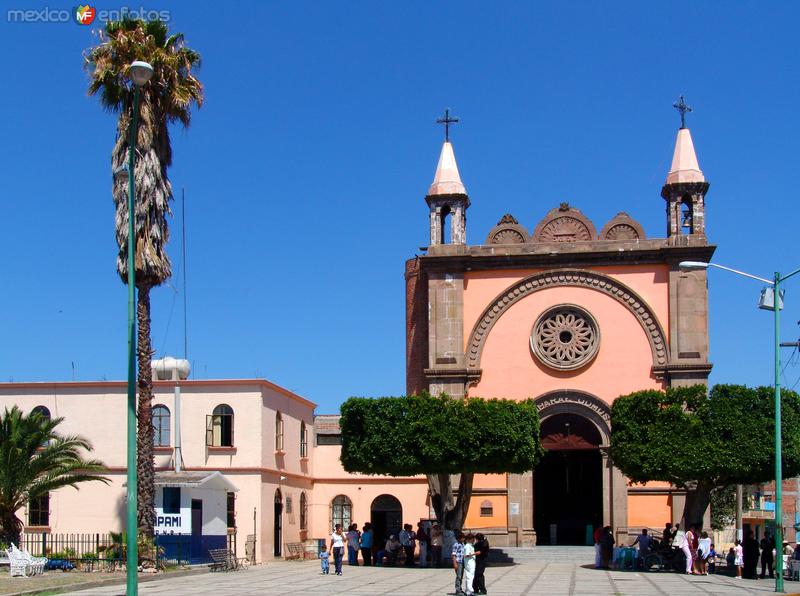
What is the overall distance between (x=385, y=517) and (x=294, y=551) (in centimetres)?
572

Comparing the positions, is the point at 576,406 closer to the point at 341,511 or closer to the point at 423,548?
the point at 423,548

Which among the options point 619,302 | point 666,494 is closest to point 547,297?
point 619,302

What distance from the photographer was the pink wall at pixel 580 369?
1649 inches

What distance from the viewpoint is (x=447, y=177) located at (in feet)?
146

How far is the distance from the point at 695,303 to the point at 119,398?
2011 cm

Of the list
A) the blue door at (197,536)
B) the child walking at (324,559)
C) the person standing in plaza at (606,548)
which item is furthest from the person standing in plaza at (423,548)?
the blue door at (197,536)

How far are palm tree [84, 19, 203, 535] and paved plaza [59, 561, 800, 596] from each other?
12.8 feet

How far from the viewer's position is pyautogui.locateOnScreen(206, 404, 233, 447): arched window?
39094 mm

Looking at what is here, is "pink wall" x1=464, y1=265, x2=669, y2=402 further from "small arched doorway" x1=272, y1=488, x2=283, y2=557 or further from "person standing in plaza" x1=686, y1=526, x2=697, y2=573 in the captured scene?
"person standing in plaza" x1=686, y1=526, x2=697, y2=573

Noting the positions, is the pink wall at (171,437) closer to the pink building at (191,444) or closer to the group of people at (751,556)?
the pink building at (191,444)

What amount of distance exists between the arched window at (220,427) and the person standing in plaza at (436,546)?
7573 millimetres

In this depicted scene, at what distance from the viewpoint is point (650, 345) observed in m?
41.8

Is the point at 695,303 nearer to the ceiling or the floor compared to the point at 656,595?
nearer to the ceiling

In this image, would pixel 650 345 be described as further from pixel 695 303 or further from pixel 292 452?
pixel 292 452
